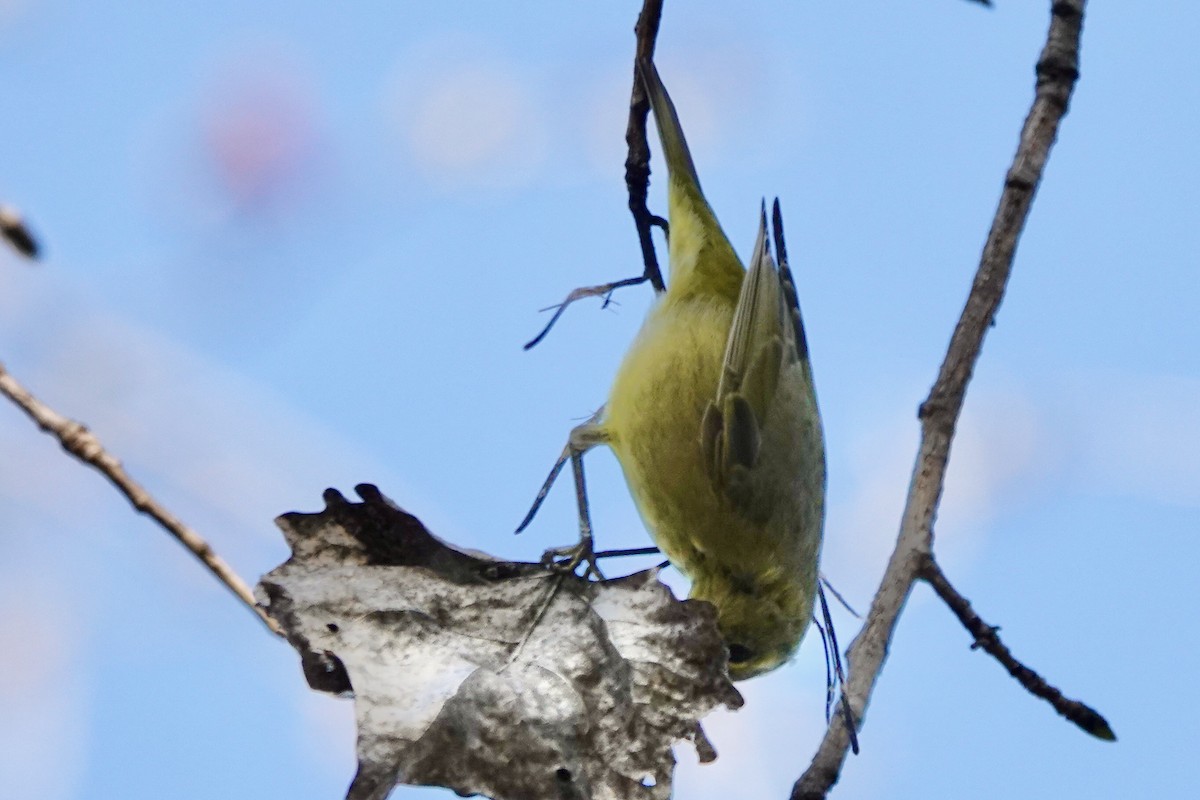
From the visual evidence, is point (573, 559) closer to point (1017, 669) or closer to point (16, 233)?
point (1017, 669)

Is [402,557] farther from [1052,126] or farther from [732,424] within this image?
[1052,126]

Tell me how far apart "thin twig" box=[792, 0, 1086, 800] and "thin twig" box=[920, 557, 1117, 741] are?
0.47 ft

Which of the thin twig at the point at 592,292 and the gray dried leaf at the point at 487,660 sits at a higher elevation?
the thin twig at the point at 592,292

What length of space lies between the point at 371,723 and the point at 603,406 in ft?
6.50

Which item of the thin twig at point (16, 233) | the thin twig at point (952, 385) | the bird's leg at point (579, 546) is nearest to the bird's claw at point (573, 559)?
the bird's leg at point (579, 546)

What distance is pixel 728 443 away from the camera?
13.2ft

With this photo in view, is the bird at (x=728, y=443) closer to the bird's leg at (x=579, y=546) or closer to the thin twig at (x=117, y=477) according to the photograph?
the bird's leg at (x=579, y=546)

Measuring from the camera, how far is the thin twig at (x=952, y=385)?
2287mm

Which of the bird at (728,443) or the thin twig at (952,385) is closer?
the thin twig at (952,385)

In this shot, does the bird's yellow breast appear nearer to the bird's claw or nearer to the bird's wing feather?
the bird's wing feather

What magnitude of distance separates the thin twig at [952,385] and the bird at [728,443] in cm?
94

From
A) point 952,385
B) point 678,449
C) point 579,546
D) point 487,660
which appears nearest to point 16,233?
point 487,660

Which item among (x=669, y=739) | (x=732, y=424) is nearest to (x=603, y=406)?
(x=732, y=424)

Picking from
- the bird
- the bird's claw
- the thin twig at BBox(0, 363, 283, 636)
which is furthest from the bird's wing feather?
the thin twig at BBox(0, 363, 283, 636)
